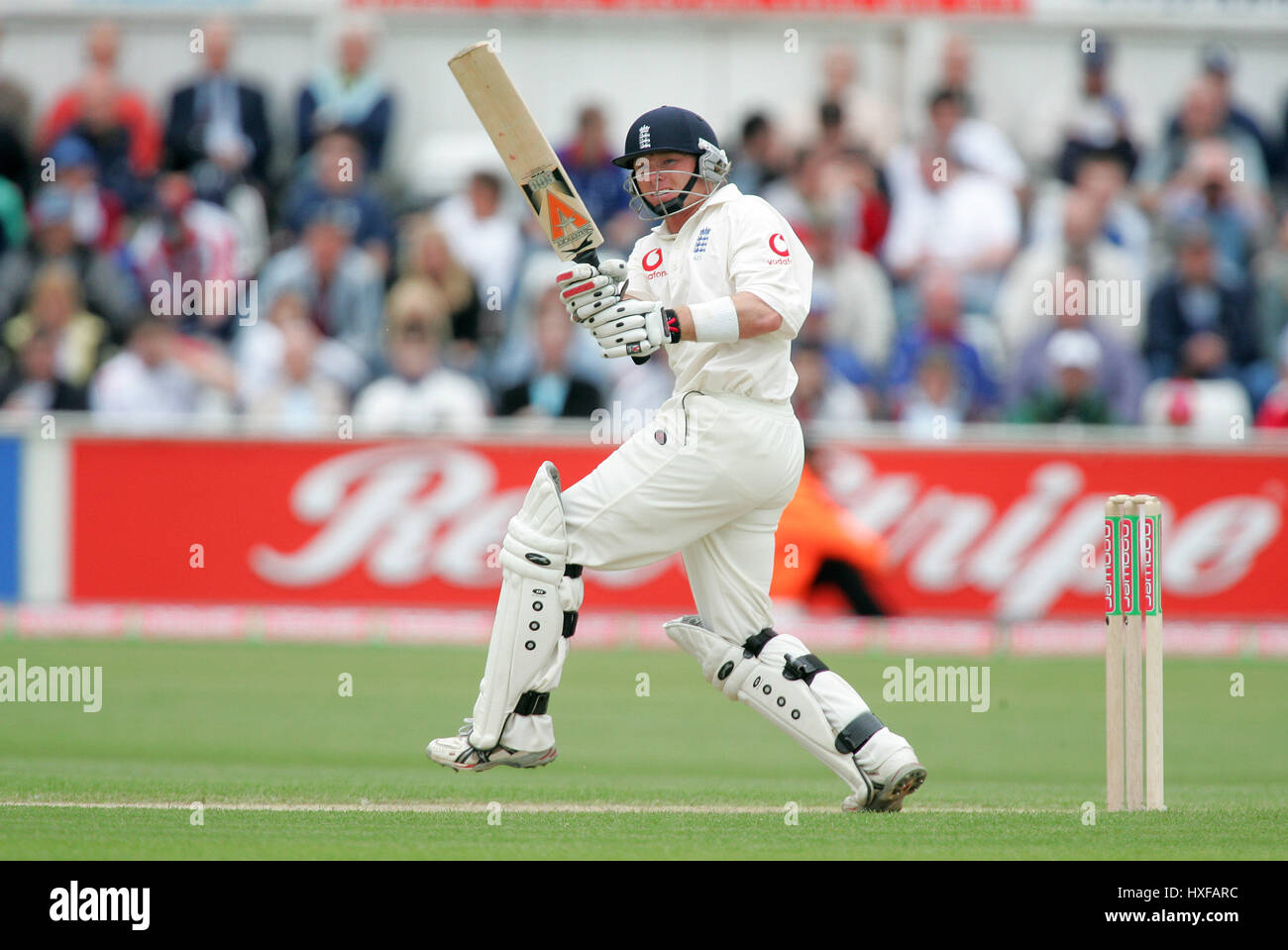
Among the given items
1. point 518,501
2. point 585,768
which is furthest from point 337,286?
point 585,768

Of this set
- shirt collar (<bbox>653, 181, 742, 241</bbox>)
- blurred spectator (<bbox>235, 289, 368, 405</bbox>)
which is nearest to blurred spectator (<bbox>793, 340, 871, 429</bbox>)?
blurred spectator (<bbox>235, 289, 368, 405</bbox>)

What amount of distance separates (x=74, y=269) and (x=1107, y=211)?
8400mm

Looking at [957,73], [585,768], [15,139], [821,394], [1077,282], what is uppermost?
[957,73]

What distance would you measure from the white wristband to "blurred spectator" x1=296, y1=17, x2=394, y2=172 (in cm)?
1053

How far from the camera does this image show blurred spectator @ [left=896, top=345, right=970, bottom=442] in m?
14.0

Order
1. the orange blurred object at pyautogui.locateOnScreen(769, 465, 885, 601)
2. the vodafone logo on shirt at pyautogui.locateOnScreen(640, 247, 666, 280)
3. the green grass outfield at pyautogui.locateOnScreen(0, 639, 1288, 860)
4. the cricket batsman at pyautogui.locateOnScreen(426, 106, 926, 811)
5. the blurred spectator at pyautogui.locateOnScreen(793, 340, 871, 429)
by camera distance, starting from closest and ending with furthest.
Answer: the green grass outfield at pyautogui.locateOnScreen(0, 639, 1288, 860), the cricket batsman at pyautogui.locateOnScreen(426, 106, 926, 811), the vodafone logo on shirt at pyautogui.locateOnScreen(640, 247, 666, 280), the orange blurred object at pyautogui.locateOnScreen(769, 465, 885, 601), the blurred spectator at pyautogui.locateOnScreen(793, 340, 871, 429)

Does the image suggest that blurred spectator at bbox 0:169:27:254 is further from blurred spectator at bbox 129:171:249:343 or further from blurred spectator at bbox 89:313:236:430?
blurred spectator at bbox 89:313:236:430

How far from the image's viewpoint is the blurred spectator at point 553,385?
45.2 ft

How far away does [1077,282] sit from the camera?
14.8 metres

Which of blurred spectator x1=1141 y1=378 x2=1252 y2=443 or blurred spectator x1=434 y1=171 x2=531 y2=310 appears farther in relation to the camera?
blurred spectator x1=434 y1=171 x2=531 y2=310

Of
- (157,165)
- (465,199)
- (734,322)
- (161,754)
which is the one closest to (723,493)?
(734,322)

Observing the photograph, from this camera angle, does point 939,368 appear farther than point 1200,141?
No

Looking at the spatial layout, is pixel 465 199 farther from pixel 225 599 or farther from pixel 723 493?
pixel 723 493

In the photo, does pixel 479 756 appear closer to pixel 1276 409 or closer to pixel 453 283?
pixel 453 283
